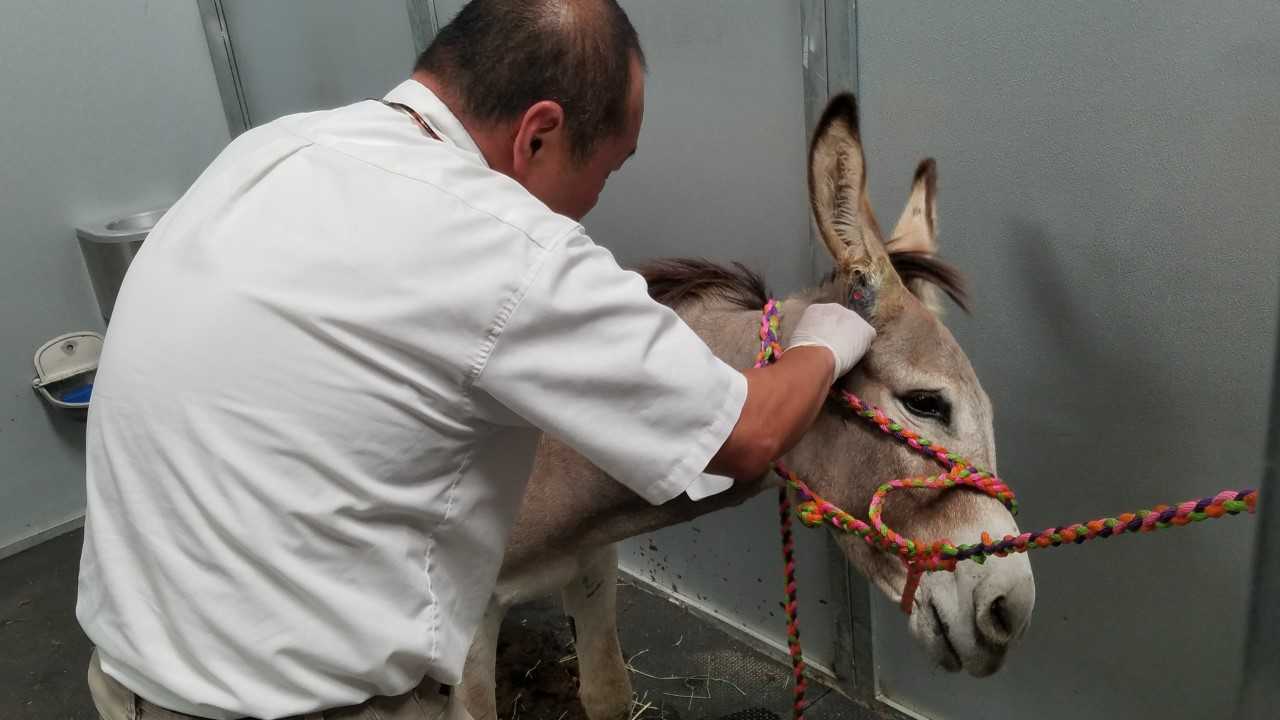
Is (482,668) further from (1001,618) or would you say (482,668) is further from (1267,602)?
(1267,602)

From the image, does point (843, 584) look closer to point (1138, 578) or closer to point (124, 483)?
point (1138, 578)

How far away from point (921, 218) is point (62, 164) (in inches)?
163

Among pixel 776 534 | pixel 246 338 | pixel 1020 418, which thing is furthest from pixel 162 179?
pixel 1020 418

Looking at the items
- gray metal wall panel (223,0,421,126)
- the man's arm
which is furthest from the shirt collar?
gray metal wall panel (223,0,421,126)

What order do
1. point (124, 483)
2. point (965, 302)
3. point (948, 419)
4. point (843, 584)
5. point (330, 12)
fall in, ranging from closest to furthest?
point (124, 483) < point (948, 419) < point (965, 302) < point (843, 584) < point (330, 12)

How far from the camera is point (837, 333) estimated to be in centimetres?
149

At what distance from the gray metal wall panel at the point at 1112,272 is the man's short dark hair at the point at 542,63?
0.97 m

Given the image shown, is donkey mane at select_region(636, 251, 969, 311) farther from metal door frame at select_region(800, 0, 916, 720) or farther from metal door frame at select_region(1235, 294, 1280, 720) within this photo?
metal door frame at select_region(1235, 294, 1280, 720)

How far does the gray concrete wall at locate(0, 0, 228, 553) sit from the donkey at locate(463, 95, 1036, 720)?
3.39 meters

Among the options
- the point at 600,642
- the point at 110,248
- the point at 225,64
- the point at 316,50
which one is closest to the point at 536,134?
the point at 600,642

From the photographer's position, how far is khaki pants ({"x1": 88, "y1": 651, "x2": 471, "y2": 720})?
1.26 meters

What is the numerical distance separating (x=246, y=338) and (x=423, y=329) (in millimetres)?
245

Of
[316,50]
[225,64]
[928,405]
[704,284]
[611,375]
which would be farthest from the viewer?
[225,64]

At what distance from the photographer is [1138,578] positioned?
1934 mm
